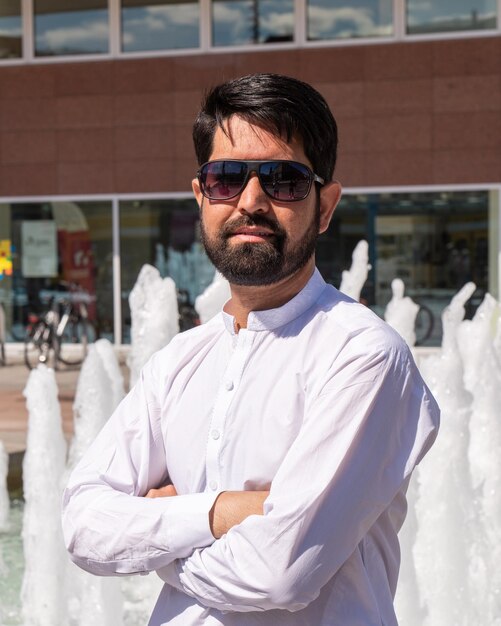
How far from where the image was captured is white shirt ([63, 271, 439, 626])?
167cm

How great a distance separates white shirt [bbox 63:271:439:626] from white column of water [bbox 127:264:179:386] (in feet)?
13.4

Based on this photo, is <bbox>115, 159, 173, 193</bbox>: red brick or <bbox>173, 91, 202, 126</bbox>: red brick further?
<bbox>115, 159, 173, 193</bbox>: red brick

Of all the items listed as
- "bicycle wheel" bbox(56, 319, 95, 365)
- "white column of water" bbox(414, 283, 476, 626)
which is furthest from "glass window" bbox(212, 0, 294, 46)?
"white column of water" bbox(414, 283, 476, 626)

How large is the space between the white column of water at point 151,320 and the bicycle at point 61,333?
9245mm

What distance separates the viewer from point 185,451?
1.87m

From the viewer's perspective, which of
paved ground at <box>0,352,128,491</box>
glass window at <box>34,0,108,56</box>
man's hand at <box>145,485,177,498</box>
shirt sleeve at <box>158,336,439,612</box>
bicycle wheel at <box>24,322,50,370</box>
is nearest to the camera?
shirt sleeve at <box>158,336,439,612</box>

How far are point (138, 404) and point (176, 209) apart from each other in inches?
594

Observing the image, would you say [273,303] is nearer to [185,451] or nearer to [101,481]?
[185,451]

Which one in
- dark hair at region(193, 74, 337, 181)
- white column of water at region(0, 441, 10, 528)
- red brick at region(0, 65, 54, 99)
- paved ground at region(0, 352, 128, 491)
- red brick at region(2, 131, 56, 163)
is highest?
red brick at region(0, 65, 54, 99)

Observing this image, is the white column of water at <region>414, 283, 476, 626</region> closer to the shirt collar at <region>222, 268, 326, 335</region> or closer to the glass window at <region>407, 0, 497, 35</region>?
the shirt collar at <region>222, 268, 326, 335</region>

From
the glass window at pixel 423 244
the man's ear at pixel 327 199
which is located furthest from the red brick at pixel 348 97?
the man's ear at pixel 327 199

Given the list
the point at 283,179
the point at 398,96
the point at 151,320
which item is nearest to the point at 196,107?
the point at 398,96

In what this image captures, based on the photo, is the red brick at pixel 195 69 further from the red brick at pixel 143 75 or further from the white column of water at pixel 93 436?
the white column of water at pixel 93 436

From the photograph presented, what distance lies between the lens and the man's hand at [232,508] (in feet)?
5.69
